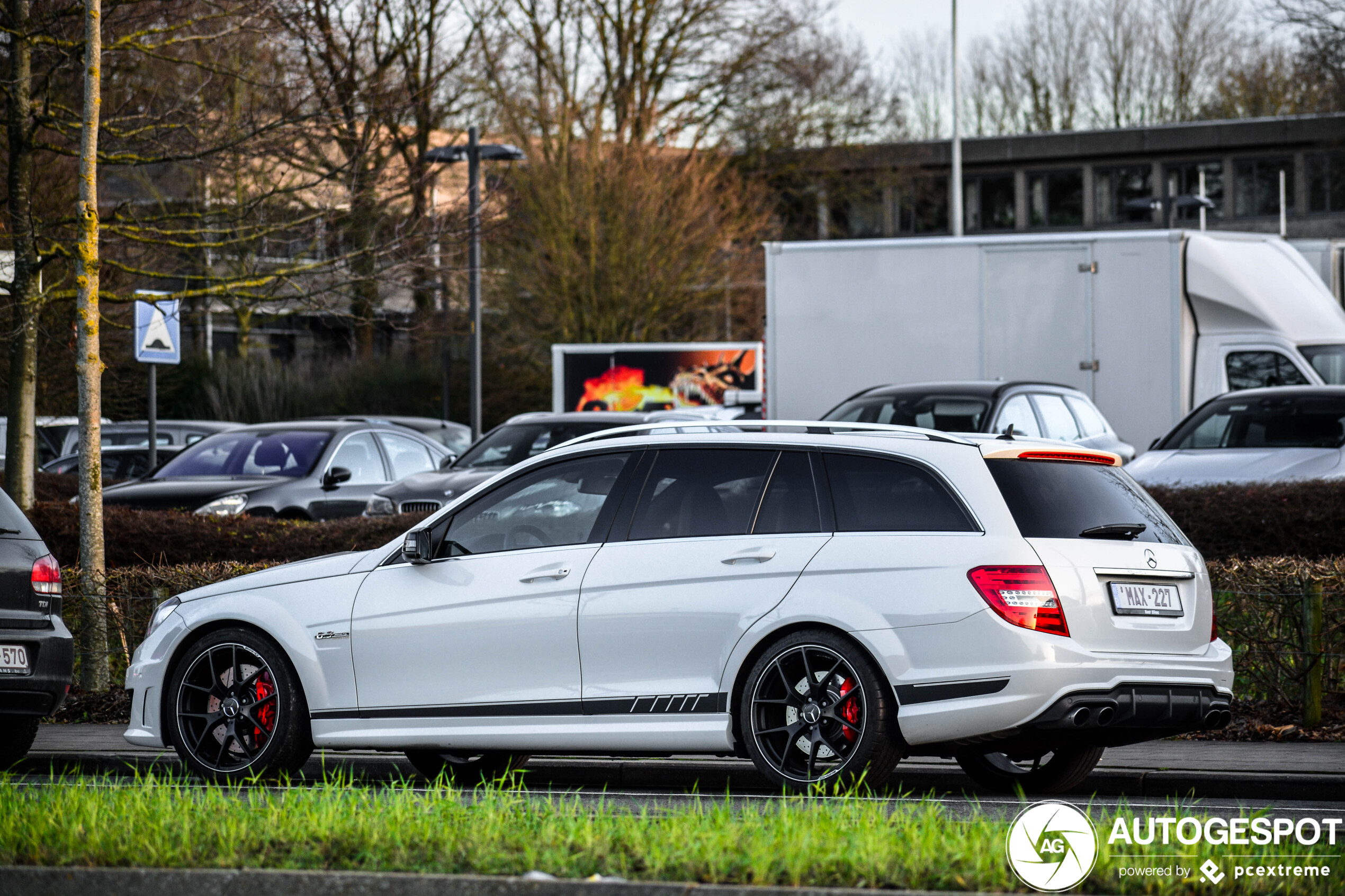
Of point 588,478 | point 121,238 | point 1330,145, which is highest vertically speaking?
point 1330,145

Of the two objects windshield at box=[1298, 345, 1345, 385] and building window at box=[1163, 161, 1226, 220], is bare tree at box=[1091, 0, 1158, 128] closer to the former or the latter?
building window at box=[1163, 161, 1226, 220]

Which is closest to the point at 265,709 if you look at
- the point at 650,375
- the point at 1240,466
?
the point at 1240,466

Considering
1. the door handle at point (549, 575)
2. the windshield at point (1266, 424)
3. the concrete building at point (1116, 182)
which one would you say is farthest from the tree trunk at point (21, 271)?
the concrete building at point (1116, 182)

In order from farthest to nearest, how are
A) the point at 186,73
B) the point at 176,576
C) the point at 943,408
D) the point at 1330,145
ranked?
the point at 1330,145 → the point at 186,73 → the point at 943,408 → the point at 176,576

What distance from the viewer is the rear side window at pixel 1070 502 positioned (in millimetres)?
6832

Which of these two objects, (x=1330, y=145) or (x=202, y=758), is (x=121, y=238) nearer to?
(x=202, y=758)

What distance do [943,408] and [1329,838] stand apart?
10.1 meters

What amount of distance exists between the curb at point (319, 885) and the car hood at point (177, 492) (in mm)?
11272

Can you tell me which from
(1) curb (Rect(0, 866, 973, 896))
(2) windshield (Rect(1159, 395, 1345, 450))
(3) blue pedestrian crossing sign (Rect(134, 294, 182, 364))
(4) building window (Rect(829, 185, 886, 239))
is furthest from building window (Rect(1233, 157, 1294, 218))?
(1) curb (Rect(0, 866, 973, 896))

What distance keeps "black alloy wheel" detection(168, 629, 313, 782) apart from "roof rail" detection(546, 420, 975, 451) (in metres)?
1.64

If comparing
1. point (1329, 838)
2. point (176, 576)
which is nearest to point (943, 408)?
point (176, 576)

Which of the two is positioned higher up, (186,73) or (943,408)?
(186,73)

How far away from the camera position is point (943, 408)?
15.5m

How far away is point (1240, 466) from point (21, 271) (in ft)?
33.4
